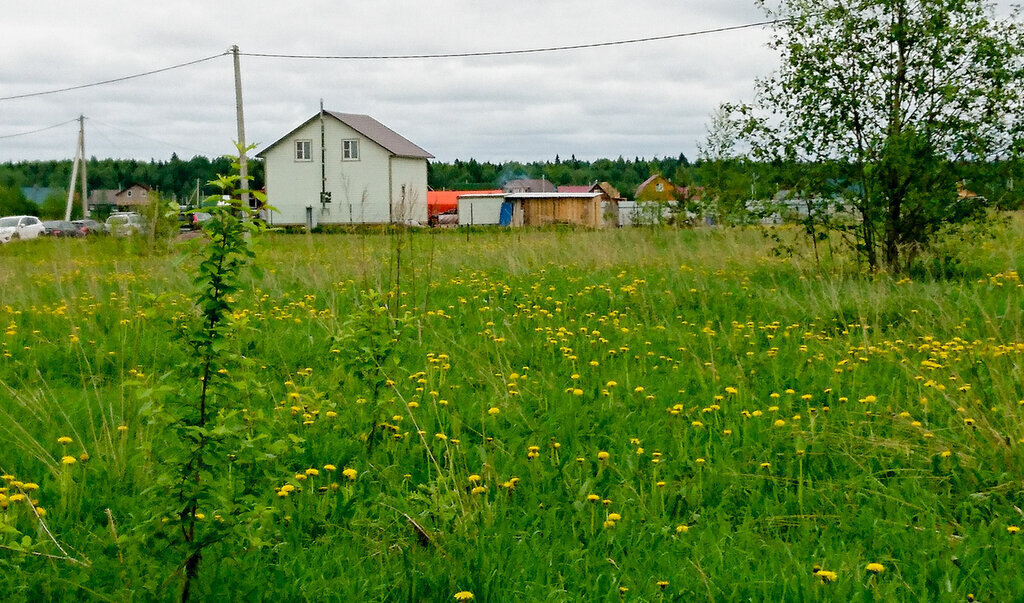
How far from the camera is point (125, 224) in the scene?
1992 centimetres

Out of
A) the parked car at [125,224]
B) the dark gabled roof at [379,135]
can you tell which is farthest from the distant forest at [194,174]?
the parked car at [125,224]

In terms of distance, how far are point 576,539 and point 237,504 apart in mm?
1300

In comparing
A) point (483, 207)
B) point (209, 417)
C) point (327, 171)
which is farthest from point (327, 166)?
point (209, 417)

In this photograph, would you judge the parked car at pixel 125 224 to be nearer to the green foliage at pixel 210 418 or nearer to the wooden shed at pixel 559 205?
the green foliage at pixel 210 418

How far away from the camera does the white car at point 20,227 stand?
119 ft

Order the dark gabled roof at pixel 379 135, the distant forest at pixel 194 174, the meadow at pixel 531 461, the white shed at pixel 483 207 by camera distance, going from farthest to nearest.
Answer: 1. the distant forest at pixel 194 174
2. the white shed at pixel 483 207
3. the dark gabled roof at pixel 379 135
4. the meadow at pixel 531 461

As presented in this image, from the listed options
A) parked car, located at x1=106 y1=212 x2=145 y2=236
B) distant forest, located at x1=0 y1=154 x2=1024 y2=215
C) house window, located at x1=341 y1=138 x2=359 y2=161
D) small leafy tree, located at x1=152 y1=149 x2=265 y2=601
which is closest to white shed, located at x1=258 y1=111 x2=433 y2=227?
house window, located at x1=341 y1=138 x2=359 y2=161

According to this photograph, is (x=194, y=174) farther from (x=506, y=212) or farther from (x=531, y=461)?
(x=531, y=461)

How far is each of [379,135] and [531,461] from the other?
4874 centimetres

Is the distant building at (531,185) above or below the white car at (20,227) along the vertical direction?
above

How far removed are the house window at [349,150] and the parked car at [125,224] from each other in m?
30.2

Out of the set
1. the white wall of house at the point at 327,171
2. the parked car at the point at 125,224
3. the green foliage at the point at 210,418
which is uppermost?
the white wall of house at the point at 327,171

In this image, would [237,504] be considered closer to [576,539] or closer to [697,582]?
[576,539]

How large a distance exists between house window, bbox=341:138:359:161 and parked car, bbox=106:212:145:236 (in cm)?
3019
